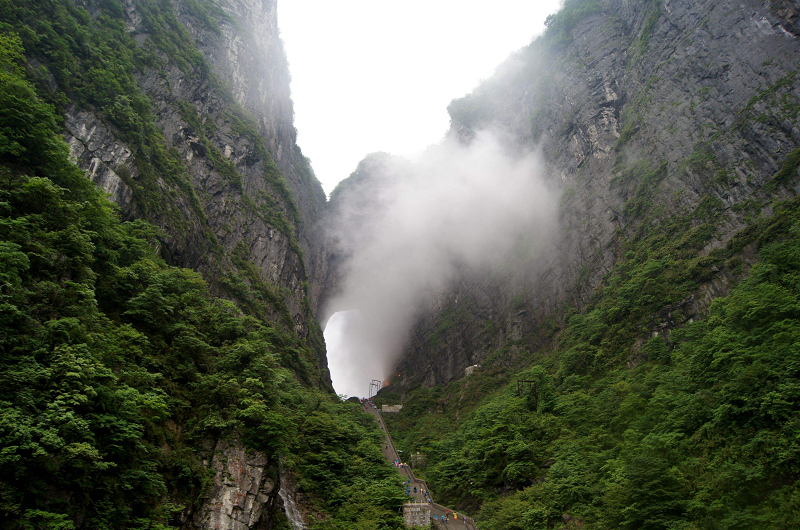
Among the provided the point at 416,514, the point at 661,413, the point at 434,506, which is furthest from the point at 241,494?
the point at 661,413

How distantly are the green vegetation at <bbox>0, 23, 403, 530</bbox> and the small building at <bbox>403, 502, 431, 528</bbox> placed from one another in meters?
0.48

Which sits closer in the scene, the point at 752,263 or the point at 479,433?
the point at 752,263

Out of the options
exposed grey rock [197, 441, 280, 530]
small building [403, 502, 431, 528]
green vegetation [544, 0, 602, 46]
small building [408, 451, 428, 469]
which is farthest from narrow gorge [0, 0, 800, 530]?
small building [403, 502, 431, 528]

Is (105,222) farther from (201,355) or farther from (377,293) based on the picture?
(377,293)

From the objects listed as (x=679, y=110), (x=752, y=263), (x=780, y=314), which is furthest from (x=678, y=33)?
(x=780, y=314)

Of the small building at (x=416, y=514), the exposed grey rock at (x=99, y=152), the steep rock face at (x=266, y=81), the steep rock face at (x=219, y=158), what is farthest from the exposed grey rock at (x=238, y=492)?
the steep rock face at (x=266, y=81)

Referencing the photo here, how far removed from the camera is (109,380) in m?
9.22

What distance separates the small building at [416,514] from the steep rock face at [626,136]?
1742 cm

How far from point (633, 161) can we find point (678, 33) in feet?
38.7

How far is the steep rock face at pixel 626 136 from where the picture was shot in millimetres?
27016

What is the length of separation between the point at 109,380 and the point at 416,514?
471 inches

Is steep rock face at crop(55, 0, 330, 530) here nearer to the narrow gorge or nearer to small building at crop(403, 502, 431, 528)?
the narrow gorge

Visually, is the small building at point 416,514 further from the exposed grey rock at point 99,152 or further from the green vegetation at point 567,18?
the green vegetation at point 567,18

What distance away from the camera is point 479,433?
25.9 meters
